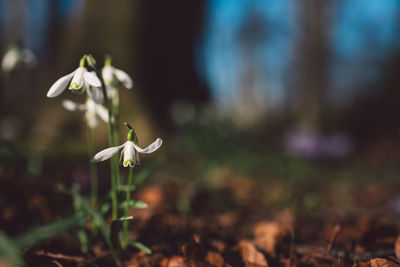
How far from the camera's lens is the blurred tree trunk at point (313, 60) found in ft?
26.3

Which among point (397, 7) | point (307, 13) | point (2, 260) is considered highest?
point (397, 7)

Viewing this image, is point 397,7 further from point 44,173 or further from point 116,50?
point 44,173

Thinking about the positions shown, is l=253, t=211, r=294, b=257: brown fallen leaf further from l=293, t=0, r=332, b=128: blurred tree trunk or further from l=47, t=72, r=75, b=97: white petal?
l=293, t=0, r=332, b=128: blurred tree trunk

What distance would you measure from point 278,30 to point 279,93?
6726 millimetres

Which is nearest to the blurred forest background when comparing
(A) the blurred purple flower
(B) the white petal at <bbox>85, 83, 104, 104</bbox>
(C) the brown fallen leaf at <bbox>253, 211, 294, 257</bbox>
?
(A) the blurred purple flower

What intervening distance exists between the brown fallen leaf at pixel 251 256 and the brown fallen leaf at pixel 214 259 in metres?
0.10

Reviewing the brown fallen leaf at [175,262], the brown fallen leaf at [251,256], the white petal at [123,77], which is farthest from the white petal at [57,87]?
the brown fallen leaf at [251,256]

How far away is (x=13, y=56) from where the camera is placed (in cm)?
190

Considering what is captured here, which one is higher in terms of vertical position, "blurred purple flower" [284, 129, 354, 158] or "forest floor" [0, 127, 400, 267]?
"forest floor" [0, 127, 400, 267]

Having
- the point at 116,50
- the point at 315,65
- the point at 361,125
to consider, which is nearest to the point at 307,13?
the point at 315,65

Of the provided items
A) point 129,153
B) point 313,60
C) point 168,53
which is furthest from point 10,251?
point 313,60

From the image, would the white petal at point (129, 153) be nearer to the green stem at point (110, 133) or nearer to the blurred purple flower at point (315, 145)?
the green stem at point (110, 133)

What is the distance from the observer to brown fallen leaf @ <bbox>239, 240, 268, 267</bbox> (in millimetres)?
1094

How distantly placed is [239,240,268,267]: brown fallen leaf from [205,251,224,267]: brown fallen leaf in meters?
0.10
